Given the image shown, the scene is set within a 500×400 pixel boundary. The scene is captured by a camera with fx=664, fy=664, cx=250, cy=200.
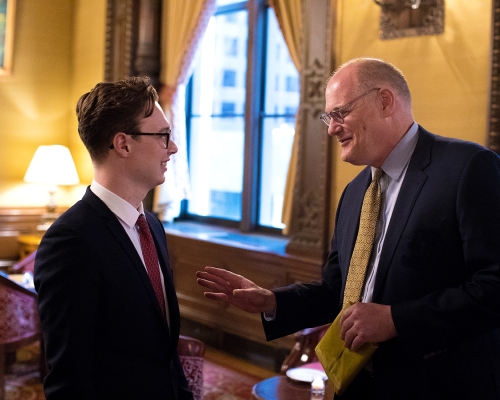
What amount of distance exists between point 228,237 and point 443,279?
3964 millimetres

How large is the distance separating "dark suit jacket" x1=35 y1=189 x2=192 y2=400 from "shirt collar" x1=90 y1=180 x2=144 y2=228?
0.02 meters

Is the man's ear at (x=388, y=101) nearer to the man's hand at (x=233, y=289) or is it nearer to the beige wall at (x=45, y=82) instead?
the man's hand at (x=233, y=289)

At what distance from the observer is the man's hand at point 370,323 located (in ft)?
5.57

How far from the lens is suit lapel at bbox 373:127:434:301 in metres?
1.80

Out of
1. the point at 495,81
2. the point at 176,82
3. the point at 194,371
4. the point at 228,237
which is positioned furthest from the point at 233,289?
the point at 176,82

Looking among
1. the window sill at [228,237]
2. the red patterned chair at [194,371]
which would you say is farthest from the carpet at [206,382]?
the red patterned chair at [194,371]

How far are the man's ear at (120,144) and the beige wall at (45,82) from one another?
512 cm

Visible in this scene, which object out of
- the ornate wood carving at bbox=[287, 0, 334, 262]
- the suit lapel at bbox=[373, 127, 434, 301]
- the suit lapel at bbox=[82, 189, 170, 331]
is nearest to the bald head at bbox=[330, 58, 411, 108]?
the suit lapel at bbox=[373, 127, 434, 301]

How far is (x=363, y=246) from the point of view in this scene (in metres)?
1.91

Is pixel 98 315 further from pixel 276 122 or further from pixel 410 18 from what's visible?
pixel 276 122

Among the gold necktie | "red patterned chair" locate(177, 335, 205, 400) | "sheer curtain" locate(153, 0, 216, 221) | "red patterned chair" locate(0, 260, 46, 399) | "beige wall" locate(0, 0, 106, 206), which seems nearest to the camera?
the gold necktie

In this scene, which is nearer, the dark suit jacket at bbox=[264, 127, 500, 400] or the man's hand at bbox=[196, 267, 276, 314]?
the dark suit jacket at bbox=[264, 127, 500, 400]

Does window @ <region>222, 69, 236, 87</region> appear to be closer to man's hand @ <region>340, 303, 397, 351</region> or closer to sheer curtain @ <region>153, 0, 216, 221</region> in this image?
sheer curtain @ <region>153, 0, 216, 221</region>

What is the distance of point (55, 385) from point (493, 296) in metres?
1.09
